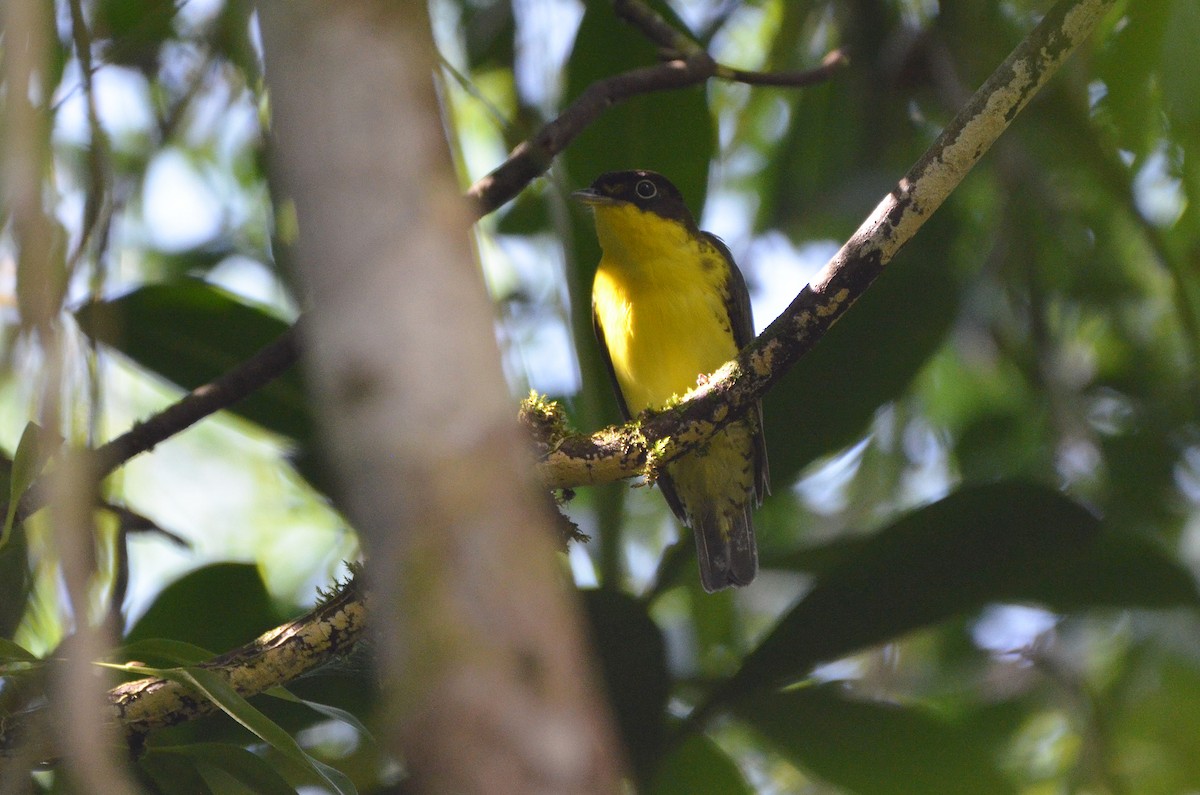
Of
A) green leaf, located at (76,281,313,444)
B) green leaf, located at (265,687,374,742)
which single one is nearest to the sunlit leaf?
green leaf, located at (265,687,374,742)

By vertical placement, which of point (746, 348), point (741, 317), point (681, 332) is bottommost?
point (746, 348)

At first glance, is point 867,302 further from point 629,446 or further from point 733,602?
point 733,602

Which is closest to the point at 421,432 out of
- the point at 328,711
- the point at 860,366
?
the point at 328,711

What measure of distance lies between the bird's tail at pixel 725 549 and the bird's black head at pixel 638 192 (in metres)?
1.26

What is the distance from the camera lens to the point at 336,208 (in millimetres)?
952

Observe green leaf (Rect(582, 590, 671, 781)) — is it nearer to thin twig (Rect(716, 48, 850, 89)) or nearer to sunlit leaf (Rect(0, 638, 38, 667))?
sunlit leaf (Rect(0, 638, 38, 667))

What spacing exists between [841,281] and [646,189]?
2266 millimetres

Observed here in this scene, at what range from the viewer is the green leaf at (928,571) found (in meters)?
3.25

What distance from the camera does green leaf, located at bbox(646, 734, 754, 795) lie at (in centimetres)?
336

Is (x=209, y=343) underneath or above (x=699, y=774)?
above

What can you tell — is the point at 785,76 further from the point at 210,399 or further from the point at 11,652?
the point at 11,652

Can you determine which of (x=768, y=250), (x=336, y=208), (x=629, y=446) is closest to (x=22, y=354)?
(x=336, y=208)

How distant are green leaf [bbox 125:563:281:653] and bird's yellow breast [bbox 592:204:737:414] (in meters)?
2.02

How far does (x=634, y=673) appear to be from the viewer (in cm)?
309
